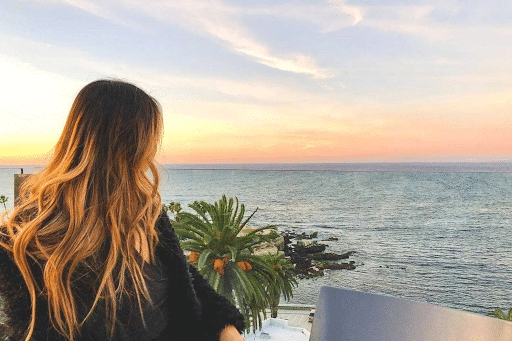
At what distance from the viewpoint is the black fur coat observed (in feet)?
3.07

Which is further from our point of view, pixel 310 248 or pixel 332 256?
pixel 332 256

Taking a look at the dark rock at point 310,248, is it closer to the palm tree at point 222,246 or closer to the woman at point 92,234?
the palm tree at point 222,246

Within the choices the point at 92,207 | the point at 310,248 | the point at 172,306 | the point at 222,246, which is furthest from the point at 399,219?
the point at 92,207

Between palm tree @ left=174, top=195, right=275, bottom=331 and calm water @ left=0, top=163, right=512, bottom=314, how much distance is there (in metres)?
16.7

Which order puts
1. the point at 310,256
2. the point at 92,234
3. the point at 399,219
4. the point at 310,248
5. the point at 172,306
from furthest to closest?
1. the point at 399,219
2. the point at 310,248
3. the point at 310,256
4. the point at 172,306
5. the point at 92,234

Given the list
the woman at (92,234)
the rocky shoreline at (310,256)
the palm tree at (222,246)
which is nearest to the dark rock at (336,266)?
the rocky shoreline at (310,256)

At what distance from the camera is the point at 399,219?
4234 centimetres

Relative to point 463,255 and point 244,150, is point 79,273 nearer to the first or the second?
point 244,150

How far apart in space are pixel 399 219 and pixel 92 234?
43453 mm

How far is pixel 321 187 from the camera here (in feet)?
171

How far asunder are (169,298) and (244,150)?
841 inches

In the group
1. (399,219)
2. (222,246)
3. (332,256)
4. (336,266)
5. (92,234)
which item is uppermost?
(92,234)

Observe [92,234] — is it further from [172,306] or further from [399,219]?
[399,219]

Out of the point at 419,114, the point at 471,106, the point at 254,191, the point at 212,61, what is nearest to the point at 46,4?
the point at 212,61
